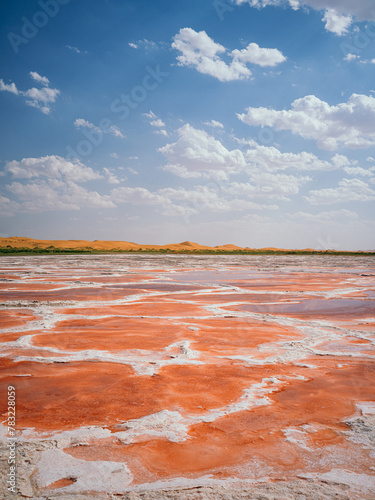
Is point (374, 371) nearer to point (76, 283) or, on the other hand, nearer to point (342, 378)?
point (342, 378)

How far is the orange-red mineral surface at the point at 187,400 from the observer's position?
7.56ft

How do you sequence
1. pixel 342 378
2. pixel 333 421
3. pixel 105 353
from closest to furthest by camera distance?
pixel 333 421 → pixel 342 378 → pixel 105 353

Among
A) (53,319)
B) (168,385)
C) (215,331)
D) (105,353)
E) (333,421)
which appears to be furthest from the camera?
(53,319)

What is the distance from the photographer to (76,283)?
1329cm

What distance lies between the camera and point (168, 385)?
3.76 m

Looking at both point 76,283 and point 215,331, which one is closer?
point 215,331

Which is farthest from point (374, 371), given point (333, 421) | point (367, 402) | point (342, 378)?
point (333, 421)

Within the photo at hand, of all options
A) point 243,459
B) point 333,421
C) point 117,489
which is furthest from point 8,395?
point 333,421

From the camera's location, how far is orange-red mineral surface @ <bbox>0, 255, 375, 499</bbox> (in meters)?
2.30

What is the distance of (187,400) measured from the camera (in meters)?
3.40

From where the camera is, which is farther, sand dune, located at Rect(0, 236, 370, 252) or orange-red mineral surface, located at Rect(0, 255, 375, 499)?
sand dune, located at Rect(0, 236, 370, 252)

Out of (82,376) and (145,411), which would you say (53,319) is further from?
(145,411)

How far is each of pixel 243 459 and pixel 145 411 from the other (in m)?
1.02

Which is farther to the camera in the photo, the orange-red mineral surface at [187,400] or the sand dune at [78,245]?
the sand dune at [78,245]
